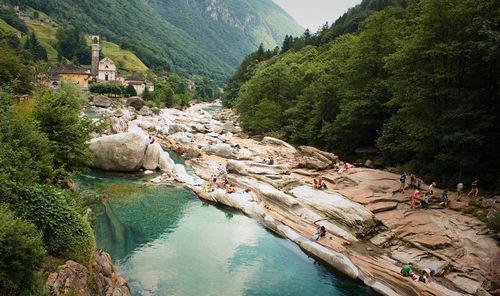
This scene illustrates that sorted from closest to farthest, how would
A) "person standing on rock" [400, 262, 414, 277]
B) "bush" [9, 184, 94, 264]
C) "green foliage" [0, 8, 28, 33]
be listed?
"bush" [9, 184, 94, 264], "person standing on rock" [400, 262, 414, 277], "green foliage" [0, 8, 28, 33]

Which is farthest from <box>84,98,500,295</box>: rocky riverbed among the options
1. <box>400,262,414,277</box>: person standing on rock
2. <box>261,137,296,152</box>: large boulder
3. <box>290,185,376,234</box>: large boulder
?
<box>261,137,296,152</box>: large boulder

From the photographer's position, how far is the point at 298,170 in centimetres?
4522

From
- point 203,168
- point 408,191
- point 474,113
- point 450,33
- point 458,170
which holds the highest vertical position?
point 450,33

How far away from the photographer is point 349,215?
30.8m

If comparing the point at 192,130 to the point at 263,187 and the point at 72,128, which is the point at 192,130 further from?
the point at 72,128

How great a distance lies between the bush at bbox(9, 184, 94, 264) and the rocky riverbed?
16713 mm

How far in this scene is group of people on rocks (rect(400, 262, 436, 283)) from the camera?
76.4 ft

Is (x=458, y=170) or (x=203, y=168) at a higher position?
(x=458, y=170)

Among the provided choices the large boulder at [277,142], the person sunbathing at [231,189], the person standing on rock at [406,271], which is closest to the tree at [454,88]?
the person standing on rock at [406,271]

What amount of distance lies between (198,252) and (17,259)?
1534 centimetres

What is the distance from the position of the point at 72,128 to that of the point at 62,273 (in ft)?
50.6

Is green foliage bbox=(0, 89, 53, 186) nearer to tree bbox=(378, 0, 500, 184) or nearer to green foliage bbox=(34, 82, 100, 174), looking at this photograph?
green foliage bbox=(34, 82, 100, 174)

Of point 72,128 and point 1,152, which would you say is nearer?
point 1,152

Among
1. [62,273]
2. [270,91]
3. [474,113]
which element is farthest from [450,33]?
[270,91]
